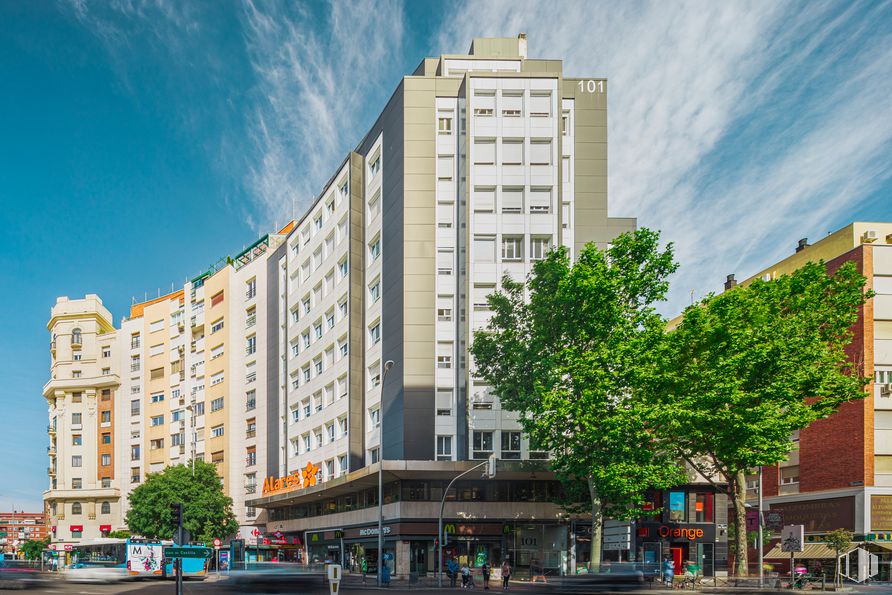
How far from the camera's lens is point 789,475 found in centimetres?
5859

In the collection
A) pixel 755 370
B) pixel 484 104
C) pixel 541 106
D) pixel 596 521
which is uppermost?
pixel 484 104

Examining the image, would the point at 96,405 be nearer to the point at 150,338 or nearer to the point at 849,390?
the point at 150,338

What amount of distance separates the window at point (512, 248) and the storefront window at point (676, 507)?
705 inches

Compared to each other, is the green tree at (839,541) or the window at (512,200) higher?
the window at (512,200)

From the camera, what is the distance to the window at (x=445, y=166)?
5194 cm

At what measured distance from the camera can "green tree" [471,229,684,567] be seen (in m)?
37.3

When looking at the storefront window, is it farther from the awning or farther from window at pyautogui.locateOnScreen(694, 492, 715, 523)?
the awning

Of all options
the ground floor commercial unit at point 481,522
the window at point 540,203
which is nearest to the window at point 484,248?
the window at point 540,203

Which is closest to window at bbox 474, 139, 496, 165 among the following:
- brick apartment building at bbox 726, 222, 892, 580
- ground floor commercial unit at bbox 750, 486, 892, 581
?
brick apartment building at bbox 726, 222, 892, 580

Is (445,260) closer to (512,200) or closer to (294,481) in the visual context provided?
(512,200)

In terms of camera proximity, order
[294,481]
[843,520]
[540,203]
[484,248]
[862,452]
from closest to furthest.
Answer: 1. [862,452]
2. [843,520]
3. [484,248]
4. [540,203]
5. [294,481]

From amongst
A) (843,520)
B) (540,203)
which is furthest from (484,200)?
(843,520)

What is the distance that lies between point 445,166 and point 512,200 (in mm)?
4984

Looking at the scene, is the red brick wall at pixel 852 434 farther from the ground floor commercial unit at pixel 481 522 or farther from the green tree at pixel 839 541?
the ground floor commercial unit at pixel 481 522
